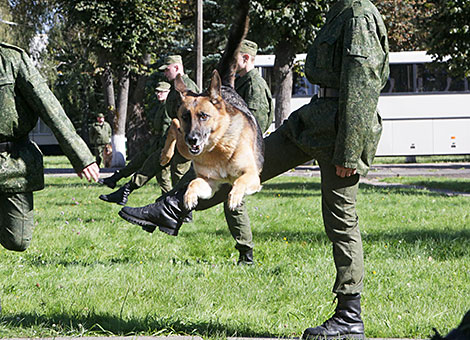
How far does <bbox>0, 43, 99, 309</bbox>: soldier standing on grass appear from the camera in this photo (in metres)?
4.37

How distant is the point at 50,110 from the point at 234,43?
Result: 5.68 feet

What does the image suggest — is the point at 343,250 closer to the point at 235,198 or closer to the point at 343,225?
the point at 343,225

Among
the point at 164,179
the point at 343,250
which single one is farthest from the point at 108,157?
the point at 343,250

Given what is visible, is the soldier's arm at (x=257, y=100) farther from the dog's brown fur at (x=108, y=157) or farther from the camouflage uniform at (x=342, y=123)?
the dog's brown fur at (x=108, y=157)

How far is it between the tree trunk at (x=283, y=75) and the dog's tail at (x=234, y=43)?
705 inches

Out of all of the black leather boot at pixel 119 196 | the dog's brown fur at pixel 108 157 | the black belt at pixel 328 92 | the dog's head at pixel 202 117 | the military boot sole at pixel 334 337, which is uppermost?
the black belt at pixel 328 92

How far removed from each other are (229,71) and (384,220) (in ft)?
21.3

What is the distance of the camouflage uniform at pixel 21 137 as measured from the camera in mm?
4371

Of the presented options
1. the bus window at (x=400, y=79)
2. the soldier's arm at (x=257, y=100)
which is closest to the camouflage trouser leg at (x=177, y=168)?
the soldier's arm at (x=257, y=100)

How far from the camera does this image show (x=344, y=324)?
4.04m

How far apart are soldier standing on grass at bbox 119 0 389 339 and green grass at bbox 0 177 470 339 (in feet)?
2.15

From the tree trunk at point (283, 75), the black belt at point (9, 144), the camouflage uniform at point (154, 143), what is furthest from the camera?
the tree trunk at point (283, 75)

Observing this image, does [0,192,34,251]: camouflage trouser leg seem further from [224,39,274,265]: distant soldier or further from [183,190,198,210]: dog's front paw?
[183,190,198,210]: dog's front paw

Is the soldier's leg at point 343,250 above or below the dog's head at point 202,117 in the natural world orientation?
below
